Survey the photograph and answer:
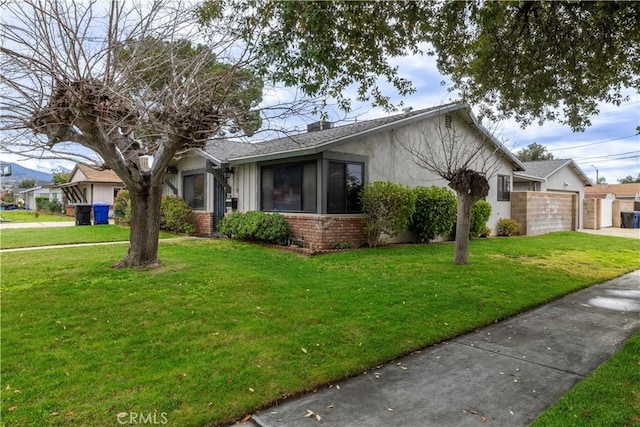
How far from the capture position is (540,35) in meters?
7.41

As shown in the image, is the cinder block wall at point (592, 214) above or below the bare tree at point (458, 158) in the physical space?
below

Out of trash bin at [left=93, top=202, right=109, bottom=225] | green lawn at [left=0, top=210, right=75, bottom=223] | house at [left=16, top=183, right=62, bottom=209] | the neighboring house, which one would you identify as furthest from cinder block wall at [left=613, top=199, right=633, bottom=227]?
the neighboring house

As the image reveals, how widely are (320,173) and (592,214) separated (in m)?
20.5

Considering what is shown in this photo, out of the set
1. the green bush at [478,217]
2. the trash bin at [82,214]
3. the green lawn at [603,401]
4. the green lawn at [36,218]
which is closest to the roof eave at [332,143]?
the green bush at [478,217]

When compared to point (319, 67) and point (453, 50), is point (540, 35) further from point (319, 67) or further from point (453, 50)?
point (319, 67)

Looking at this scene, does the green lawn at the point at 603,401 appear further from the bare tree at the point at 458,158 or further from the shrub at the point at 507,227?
the shrub at the point at 507,227

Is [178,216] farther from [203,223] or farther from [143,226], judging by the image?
[143,226]

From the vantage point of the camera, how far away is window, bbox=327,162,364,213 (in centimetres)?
1095

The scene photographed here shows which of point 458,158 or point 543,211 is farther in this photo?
point 543,211

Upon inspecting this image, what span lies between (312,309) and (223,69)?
4603 millimetres

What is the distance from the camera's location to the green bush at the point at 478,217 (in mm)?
14664

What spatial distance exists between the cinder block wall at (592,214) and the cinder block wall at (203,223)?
2189cm

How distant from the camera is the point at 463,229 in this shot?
931 centimetres

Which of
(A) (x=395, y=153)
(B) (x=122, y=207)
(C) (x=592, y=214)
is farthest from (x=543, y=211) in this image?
(B) (x=122, y=207)
